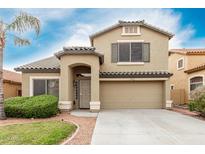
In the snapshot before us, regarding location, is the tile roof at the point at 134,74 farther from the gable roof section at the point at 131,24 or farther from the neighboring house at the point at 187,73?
the neighboring house at the point at 187,73

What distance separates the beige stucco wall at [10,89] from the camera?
22.5 meters

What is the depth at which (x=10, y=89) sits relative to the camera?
77.1 feet

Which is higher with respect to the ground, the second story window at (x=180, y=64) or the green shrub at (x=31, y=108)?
Result: the second story window at (x=180, y=64)

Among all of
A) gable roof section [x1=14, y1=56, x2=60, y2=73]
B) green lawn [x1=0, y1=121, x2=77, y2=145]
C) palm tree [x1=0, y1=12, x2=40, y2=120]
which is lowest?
green lawn [x1=0, y1=121, x2=77, y2=145]

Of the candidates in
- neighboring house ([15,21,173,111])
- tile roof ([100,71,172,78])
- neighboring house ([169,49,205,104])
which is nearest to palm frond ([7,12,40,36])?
neighboring house ([15,21,173,111])

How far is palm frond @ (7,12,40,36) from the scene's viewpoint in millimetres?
12906

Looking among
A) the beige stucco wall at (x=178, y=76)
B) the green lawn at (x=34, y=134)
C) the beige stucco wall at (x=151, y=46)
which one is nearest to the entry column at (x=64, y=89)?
the beige stucco wall at (x=151, y=46)

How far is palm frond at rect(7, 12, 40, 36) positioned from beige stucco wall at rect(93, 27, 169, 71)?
7042 millimetres

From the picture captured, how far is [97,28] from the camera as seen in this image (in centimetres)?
1945

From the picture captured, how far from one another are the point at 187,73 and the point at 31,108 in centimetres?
1615

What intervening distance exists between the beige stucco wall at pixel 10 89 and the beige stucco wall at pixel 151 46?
10286 millimetres

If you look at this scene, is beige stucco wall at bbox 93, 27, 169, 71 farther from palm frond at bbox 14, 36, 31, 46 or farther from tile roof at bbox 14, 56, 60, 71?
palm frond at bbox 14, 36, 31, 46

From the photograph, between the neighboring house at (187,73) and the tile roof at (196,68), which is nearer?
the tile roof at (196,68)

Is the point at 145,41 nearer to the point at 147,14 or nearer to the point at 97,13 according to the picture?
the point at 147,14
